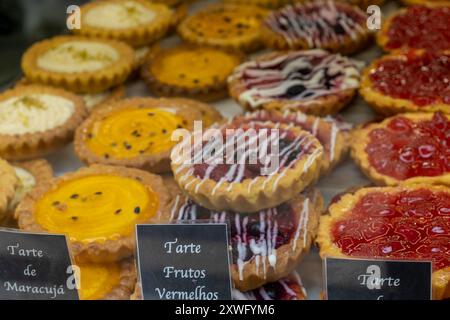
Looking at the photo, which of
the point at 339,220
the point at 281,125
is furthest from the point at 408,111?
the point at 339,220

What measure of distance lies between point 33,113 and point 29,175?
296mm

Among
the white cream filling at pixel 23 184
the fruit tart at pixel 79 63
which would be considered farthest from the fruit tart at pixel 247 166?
the fruit tart at pixel 79 63

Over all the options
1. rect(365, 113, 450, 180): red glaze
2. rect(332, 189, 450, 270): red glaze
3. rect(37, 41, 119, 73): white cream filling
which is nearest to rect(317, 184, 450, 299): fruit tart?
rect(332, 189, 450, 270): red glaze

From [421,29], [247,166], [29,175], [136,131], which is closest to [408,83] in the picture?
[421,29]

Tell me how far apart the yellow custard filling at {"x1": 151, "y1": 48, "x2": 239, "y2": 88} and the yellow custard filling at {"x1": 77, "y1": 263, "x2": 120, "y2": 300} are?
0.97 meters

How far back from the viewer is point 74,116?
93.8 inches

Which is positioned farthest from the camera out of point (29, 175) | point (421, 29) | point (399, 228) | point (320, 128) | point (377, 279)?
point (421, 29)

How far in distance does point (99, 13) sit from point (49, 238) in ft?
5.11

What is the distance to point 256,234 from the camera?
5.57 ft

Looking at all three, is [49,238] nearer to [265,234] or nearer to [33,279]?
[33,279]

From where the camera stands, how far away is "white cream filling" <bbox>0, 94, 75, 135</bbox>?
90.6 inches

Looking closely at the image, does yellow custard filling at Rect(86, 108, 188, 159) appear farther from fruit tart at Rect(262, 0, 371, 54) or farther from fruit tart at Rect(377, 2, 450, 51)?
fruit tart at Rect(377, 2, 450, 51)

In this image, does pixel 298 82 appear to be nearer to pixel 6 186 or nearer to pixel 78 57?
pixel 78 57
